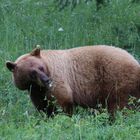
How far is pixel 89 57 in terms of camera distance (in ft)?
30.5

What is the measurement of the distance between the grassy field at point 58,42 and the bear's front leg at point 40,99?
0.51 ft

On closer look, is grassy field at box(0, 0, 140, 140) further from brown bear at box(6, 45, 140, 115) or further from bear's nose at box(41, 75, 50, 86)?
bear's nose at box(41, 75, 50, 86)

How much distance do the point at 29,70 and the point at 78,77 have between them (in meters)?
0.76

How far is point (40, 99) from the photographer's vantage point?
9023 mm

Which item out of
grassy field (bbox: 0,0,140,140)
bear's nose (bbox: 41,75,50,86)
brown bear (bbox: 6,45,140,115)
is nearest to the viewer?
grassy field (bbox: 0,0,140,140)

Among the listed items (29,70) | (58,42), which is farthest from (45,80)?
(58,42)

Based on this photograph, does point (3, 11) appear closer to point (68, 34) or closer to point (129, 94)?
point (68, 34)

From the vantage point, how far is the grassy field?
7230 millimetres

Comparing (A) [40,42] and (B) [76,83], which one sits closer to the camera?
(B) [76,83]

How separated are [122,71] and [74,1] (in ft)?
11.6

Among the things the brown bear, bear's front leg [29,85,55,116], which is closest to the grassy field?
bear's front leg [29,85,55,116]

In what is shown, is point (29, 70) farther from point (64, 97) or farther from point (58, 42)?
point (58, 42)

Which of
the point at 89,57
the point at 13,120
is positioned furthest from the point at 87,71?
the point at 13,120

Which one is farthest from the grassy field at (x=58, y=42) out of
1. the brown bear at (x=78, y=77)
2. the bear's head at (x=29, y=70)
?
the bear's head at (x=29, y=70)
